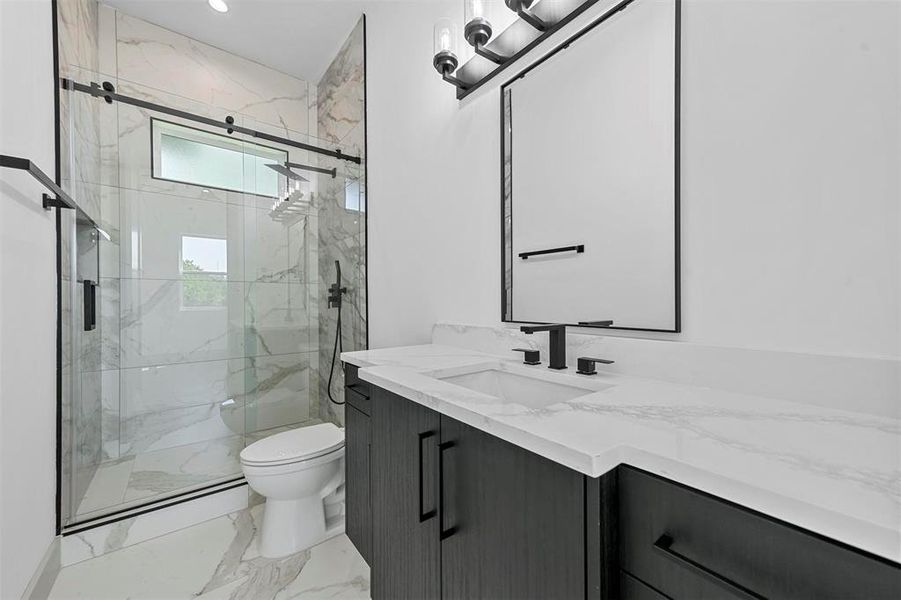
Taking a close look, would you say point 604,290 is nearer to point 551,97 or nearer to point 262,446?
point 551,97

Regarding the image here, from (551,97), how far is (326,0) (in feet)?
6.05

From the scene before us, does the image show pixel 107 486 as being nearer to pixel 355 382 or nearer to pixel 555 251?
pixel 355 382

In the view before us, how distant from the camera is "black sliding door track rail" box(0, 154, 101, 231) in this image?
1.07 m

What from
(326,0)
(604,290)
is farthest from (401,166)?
(604,290)

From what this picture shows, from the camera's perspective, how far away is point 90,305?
6.23 ft

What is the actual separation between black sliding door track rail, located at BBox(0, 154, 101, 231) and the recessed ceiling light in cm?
147

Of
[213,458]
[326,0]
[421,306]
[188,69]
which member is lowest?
[213,458]

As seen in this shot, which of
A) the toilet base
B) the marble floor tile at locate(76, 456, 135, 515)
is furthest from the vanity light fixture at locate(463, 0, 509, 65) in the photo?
the marble floor tile at locate(76, 456, 135, 515)

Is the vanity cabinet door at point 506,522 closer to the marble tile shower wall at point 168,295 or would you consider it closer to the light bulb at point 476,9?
the light bulb at point 476,9

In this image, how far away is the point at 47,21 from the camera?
157 centimetres

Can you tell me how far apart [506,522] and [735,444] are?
16.2 inches

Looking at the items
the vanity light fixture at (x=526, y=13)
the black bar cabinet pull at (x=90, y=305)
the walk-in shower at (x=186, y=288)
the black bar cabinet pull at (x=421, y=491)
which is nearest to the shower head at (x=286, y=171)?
the walk-in shower at (x=186, y=288)

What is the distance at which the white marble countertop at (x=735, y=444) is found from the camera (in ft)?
1.30

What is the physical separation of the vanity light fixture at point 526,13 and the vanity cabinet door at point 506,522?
124 centimetres
